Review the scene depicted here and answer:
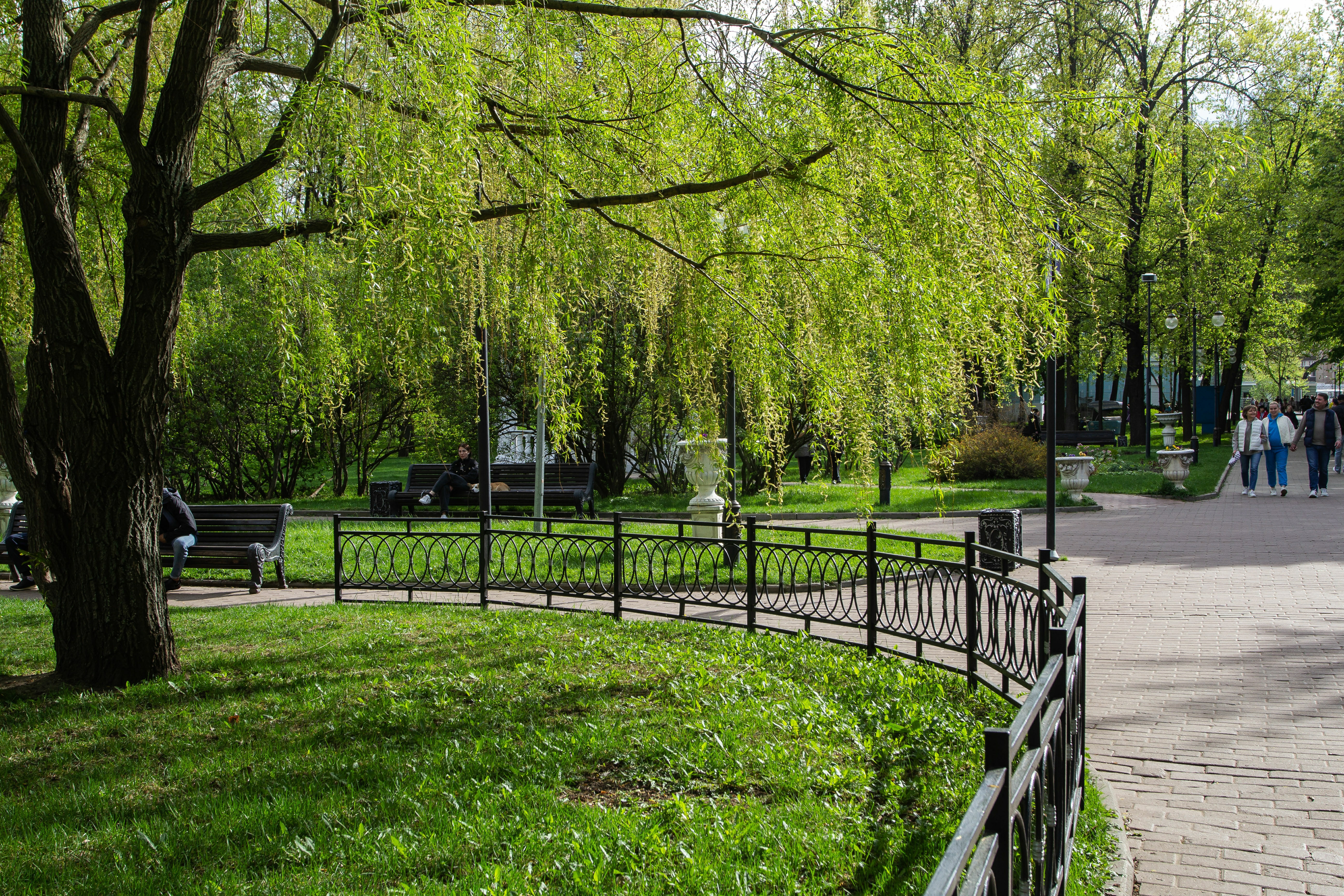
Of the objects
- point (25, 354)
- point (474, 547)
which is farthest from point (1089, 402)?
point (25, 354)

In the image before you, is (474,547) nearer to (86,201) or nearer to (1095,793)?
(86,201)

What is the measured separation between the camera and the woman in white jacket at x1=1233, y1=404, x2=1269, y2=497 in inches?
836

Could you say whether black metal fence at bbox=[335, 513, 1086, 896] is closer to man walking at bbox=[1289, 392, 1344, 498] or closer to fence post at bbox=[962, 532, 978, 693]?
fence post at bbox=[962, 532, 978, 693]

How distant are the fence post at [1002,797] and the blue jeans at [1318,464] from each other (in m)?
21.7

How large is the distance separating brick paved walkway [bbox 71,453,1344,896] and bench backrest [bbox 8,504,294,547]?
65 cm

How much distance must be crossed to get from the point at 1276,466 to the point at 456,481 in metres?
18.1

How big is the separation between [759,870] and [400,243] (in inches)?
137

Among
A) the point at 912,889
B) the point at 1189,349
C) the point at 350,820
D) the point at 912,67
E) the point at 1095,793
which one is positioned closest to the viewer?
the point at 912,889

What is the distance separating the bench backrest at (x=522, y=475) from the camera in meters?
18.4

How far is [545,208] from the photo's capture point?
5.87 m

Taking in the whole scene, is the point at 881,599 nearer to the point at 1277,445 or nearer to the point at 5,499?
the point at 5,499

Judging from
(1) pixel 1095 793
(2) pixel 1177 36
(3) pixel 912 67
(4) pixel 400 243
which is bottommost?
(1) pixel 1095 793

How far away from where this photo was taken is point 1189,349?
38.7 meters

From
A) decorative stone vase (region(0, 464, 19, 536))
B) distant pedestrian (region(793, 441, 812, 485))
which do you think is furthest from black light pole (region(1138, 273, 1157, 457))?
decorative stone vase (region(0, 464, 19, 536))
